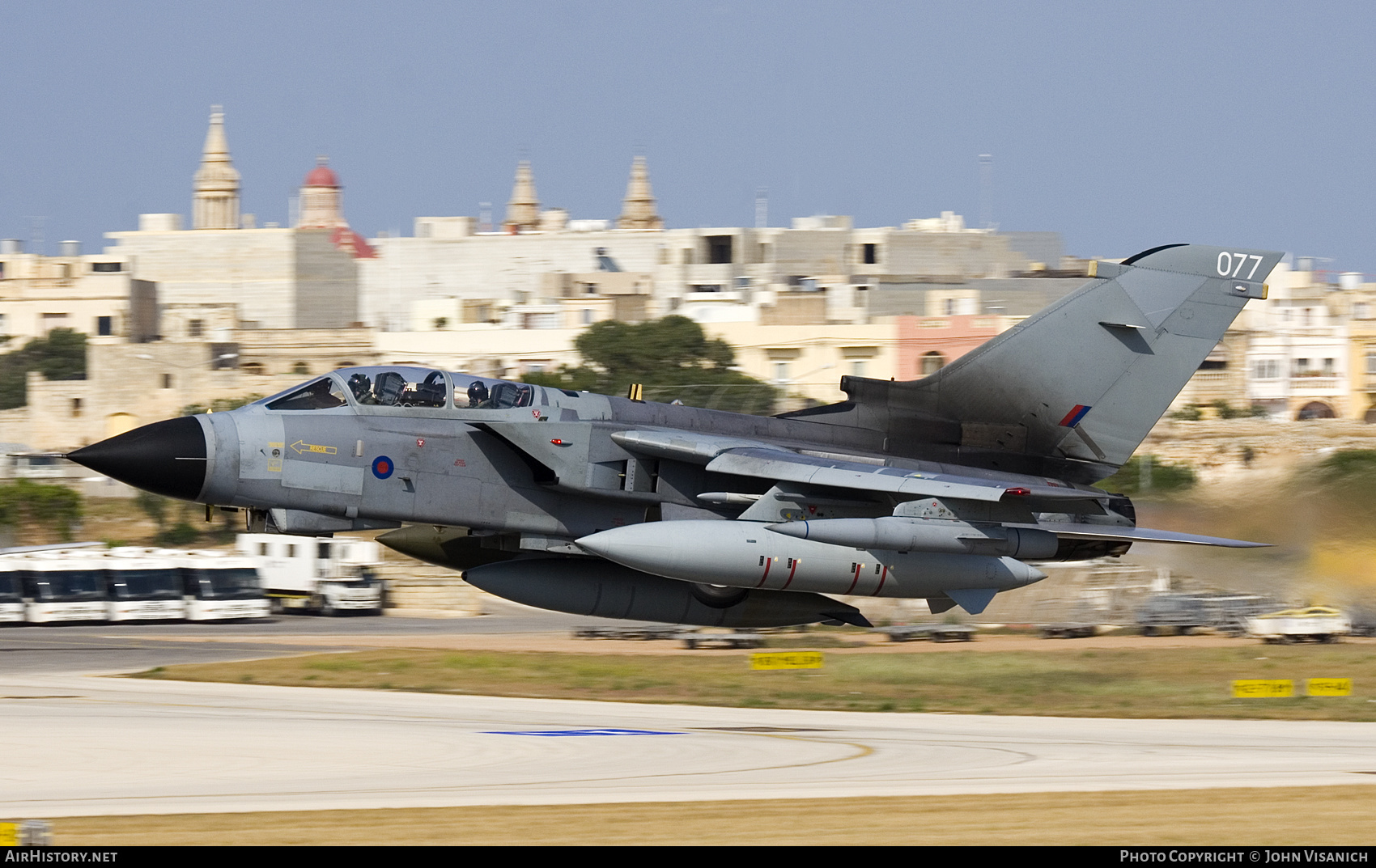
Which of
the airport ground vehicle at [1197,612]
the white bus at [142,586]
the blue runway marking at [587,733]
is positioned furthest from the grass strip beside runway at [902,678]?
the white bus at [142,586]

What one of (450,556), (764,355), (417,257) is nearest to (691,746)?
(450,556)

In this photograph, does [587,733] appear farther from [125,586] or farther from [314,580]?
[314,580]

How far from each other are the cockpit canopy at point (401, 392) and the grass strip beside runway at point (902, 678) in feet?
26.7

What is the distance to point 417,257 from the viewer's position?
154 metres

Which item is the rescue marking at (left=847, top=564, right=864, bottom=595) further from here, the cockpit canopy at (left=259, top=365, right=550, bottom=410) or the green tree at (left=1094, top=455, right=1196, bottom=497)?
the green tree at (left=1094, top=455, right=1196, bottom=497)

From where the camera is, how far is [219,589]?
4703 cm

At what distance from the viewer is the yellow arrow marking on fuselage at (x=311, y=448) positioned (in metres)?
20.3

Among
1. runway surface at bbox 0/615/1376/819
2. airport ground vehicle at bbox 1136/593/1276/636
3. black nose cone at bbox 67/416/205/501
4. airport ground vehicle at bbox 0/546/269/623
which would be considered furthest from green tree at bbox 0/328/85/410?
black nose cone at bbox 67/416/205/501

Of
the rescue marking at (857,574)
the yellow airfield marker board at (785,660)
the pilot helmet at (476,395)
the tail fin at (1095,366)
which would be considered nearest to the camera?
the pilot helmet at (476,395)

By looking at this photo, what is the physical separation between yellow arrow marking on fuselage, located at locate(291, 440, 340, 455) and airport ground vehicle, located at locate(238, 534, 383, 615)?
29.9 metres

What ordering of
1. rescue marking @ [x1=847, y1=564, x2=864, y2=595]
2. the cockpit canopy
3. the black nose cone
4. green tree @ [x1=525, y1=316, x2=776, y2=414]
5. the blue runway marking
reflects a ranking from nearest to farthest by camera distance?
1. the black nose cone
2. the cockpit canopy
3. rescue marking @ [x1=847, y1=564, x2=864, y2=595]
4. the blue runway marking
5. green tree @ [x1=525, y1=316, x2=776, y2=414]

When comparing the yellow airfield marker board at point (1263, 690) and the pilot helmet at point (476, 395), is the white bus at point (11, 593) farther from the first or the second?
the yellow airfield marker board at point (1263, 690)

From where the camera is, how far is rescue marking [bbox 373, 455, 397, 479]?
67.8 feet

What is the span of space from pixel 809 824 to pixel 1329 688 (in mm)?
16840
